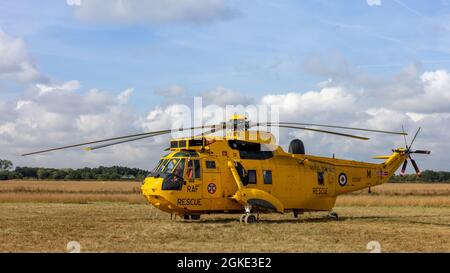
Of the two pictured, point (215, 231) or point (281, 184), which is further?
point (281, 184)

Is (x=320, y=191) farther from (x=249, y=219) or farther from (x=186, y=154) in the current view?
(x=186, y=154)

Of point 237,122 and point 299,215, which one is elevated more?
point 237,122

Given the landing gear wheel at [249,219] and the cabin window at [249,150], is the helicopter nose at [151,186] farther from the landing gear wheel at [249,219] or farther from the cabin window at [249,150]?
the landing gear wheel at [249,219]

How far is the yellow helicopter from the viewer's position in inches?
915

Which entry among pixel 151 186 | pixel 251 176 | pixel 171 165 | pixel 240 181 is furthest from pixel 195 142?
pixel 251 176

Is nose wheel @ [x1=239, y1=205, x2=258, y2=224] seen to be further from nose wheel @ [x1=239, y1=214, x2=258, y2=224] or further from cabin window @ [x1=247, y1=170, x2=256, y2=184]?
cabin window @ [x1=247, y1=170, x2=256, y2=184]

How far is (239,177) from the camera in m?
24.0

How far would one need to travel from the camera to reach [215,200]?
23844 mm

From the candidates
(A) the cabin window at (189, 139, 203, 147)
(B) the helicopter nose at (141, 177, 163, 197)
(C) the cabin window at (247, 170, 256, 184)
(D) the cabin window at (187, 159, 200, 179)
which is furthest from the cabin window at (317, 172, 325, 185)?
(B) the helicopter nose at (141, 177, 163, 197)

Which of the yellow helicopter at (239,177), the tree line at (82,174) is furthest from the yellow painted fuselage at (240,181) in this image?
the tree line at (82,174)

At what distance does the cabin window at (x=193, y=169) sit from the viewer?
919 inches
